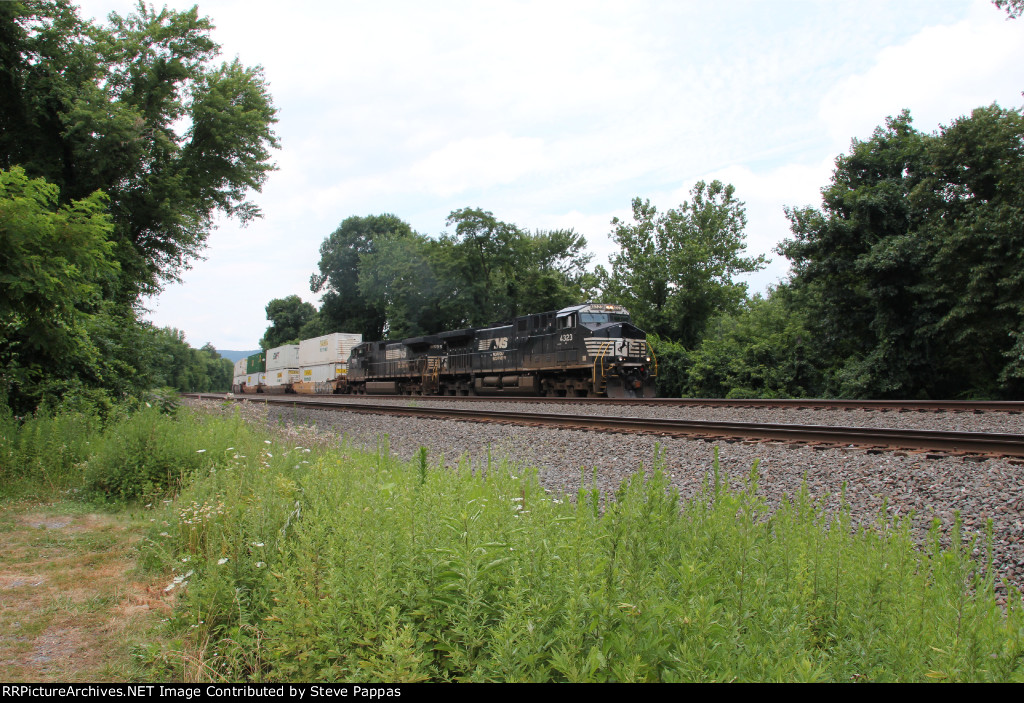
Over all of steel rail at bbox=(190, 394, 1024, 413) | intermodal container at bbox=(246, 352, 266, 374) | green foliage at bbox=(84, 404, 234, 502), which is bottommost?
green foliage at bbox=(84, 404, 234, 502)

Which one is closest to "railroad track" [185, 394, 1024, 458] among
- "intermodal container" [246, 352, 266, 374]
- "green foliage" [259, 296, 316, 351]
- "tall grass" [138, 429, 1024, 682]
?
"tall grass" [138, 429, 1024, 682]

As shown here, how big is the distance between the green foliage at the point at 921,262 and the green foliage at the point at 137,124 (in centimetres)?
2126

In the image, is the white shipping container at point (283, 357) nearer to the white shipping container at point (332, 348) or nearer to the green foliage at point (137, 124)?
the white shipping container at point (332, 348)

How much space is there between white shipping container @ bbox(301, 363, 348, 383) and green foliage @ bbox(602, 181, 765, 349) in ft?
65.4

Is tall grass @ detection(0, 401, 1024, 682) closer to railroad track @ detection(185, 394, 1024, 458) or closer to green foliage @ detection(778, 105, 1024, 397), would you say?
railroad track @ detection(185, 394, 1024, 458)

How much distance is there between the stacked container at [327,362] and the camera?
40875mm

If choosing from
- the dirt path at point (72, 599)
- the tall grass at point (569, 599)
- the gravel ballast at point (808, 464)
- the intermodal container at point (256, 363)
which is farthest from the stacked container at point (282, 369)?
the tall grass at point (569, 599)

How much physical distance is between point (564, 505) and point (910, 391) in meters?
19.1

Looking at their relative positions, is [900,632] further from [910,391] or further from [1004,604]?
[910,391]

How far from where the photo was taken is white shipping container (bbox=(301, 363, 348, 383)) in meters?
40.3

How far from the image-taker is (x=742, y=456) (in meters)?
7.29

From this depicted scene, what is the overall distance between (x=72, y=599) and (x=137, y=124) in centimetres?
1689

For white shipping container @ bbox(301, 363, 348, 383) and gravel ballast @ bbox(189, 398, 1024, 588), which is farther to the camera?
white shipping container @ bbox(301, 363, 348, 383)

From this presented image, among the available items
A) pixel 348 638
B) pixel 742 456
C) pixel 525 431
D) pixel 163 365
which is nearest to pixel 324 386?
pixel 163 365
